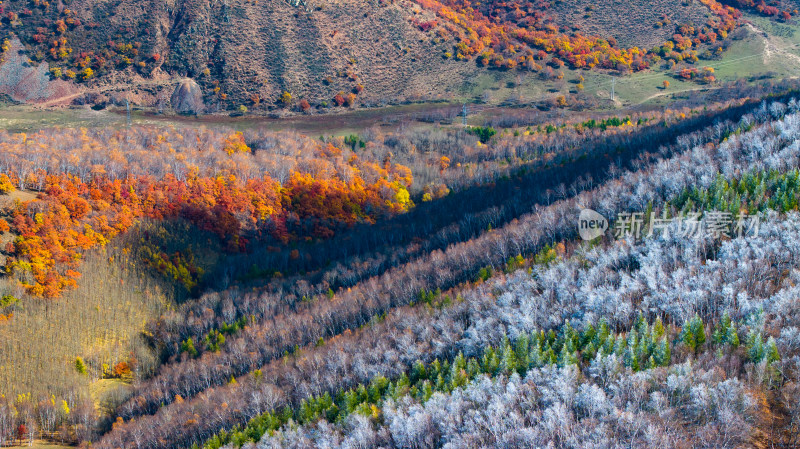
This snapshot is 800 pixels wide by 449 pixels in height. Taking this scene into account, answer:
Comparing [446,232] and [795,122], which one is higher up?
[795,122]

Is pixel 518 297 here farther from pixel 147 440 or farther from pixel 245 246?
pixel 245 246

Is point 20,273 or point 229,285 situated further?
point 229,285

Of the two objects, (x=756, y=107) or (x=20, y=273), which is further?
(x=756, y=107)

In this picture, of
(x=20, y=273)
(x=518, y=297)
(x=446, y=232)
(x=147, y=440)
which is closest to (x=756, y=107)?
(x=446, y=232)

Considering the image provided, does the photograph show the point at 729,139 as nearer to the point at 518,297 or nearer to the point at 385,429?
the point at 518,297

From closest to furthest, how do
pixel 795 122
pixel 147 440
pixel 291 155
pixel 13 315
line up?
1. pixel 147 440
2. pixel 13 315
3. pixel 795 122
4. pixel 291 155

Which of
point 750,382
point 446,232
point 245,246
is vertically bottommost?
point 245,246

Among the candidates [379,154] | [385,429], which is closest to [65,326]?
[385,429]

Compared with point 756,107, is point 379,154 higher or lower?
lower

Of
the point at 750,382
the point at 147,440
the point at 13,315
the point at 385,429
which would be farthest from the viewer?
the point at 13,315
